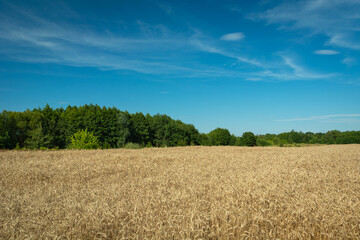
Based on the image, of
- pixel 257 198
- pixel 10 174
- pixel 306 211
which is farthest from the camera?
pixel 10 174

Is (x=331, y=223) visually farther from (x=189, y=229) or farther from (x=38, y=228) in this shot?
(x=38, y=228)

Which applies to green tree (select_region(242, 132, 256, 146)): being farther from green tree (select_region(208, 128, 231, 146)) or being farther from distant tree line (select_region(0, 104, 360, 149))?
green tree (select_region(208, 128, 231, 146))

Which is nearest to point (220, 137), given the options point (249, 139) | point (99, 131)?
point (249, 139)

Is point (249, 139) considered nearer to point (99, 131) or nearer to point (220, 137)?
point (220, 137)

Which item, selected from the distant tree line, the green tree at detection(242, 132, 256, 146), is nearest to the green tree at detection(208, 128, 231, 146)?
the distant tree line

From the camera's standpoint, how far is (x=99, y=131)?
4950cm

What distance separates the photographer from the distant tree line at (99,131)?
4175 centimetres

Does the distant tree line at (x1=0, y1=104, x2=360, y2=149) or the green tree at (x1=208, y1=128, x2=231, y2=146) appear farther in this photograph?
the green tree at (x1=208, y1=128, x2=231, y2=146)

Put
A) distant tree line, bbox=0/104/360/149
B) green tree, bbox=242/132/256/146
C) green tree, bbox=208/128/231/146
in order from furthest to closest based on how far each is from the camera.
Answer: green tree, bbox=208/128/231/146
green tree, bbox=242/132/256/146
distant tree line, bbox=0/104/360/149

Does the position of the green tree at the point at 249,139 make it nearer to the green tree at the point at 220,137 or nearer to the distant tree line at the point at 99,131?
the distant tree line at the point at 99,131

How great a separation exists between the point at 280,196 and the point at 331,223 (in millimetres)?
1452

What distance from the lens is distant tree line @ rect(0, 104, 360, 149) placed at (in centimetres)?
4175

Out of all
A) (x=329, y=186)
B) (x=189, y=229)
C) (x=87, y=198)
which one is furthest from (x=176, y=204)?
(x=329, y=186)

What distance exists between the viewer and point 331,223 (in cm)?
405
